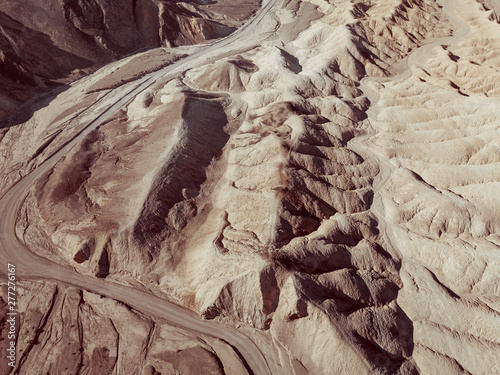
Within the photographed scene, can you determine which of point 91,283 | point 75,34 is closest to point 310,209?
point 91,283

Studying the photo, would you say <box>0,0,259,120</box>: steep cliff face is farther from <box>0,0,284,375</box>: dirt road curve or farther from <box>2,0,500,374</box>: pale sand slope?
<box>0,0,284,375</box>: dirt road curve

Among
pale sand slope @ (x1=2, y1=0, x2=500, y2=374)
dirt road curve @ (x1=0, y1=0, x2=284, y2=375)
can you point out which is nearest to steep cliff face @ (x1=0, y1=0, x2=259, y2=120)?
pale sand slope @ (x1=2, y1=0, x2=500, y2=374)

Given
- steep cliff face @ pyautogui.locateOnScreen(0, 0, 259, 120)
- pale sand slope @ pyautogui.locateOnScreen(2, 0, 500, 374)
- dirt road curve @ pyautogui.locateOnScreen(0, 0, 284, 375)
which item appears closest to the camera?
dirt road curve @ pyautogui.locateOnScreen(0, 0, 284, 375)

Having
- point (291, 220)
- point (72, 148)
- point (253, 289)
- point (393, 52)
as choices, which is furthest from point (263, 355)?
point (393, 52)

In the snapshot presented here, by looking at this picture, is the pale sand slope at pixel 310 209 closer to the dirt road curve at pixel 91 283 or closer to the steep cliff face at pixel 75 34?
the dirt road curve at pixel 91 283

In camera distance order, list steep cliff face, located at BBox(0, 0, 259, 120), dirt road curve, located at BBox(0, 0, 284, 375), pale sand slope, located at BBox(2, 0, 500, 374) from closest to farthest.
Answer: dirt road curve, located at BBox(0, 0, 284, 375) < pale sand slope, located at BBox(2, 0, 500, 374) < steep cliff face, located at BBox(0, 0, 259, 120)

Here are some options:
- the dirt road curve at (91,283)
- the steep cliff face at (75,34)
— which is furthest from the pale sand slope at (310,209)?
the steep cliff face at (75,34)

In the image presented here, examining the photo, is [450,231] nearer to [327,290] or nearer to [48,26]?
[327,290]
